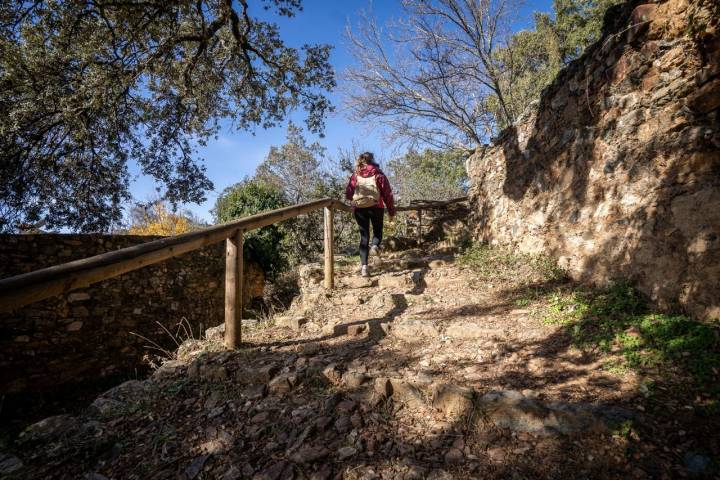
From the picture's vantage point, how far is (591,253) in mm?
3562

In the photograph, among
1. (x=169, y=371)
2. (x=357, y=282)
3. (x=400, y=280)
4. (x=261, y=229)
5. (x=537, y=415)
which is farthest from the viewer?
(x=261, y=229)

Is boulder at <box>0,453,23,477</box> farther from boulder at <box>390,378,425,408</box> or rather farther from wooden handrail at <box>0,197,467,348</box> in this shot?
boulder at <box>390,378,425,408</box>

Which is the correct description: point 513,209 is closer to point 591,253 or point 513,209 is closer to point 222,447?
point 591,253

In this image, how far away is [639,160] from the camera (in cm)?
319

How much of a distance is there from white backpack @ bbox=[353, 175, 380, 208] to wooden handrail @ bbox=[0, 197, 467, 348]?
1111 millimetres

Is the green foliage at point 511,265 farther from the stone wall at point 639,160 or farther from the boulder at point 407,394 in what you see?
the boulder at point 407,394

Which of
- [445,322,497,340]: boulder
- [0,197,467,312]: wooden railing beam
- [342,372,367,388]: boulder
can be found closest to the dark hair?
[0,197,467,312]: wooden railing beam

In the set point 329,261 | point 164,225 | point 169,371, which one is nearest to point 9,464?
point 169,371

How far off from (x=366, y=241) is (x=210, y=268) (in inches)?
168

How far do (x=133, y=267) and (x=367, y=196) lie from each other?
3338mm

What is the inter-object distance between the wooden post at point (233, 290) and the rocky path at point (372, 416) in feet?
0.47

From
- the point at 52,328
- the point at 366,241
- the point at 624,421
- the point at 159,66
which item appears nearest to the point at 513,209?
the point at 366,241

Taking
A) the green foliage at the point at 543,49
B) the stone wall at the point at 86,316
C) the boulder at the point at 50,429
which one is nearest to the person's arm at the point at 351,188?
the stone wall at the point at 86,316

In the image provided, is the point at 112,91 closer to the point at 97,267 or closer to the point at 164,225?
the point at 97,267
